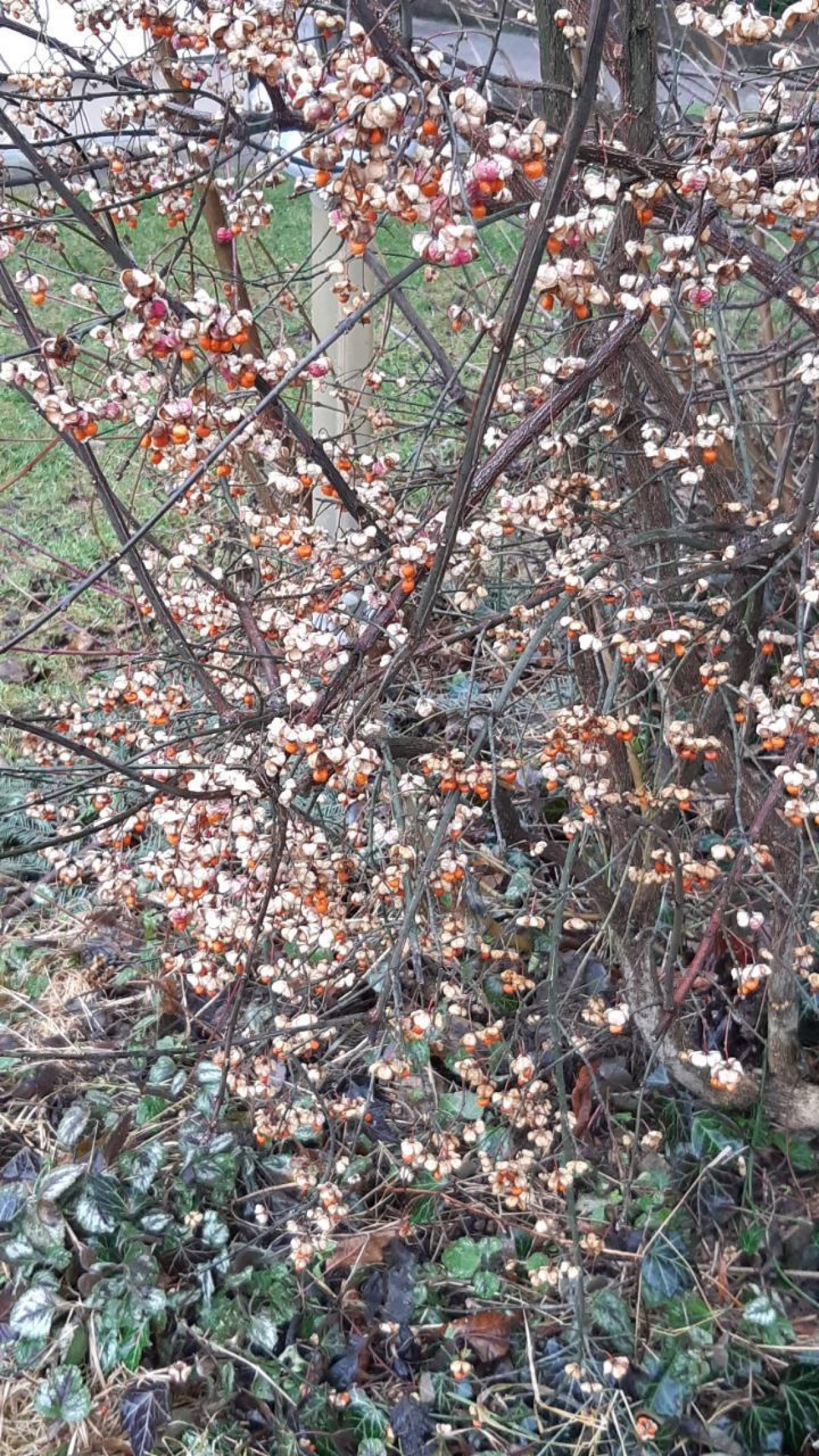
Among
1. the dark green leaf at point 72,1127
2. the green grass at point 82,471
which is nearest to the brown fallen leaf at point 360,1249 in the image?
the dark green leaf at point 72,1127

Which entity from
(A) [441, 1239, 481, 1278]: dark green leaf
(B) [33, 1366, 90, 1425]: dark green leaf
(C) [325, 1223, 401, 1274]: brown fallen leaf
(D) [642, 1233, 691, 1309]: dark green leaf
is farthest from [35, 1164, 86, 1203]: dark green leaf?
(D) [642, 1233, 691, 1309]: dark green leaf

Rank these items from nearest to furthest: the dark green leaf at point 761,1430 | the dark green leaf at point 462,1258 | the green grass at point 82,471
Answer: the dark green leaf at point 761,1430
the dark green leaf at point 462,1258
the green grass at point 82,471

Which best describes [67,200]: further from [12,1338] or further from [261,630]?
[12,1338]

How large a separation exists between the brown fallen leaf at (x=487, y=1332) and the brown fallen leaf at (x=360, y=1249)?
0.71ft

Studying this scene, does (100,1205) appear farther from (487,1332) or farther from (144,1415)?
(487,1332)

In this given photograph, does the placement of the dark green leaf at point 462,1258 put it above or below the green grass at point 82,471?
below

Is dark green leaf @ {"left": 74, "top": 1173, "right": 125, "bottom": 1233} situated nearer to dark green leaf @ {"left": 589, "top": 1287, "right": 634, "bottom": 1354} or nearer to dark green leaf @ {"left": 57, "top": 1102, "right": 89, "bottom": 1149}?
dark green leaf @ {"left": 57, "top": 1102, "right": 89, "bottom": 1149}

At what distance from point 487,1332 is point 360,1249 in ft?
1.00

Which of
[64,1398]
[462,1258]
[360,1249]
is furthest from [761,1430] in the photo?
[64,1398]

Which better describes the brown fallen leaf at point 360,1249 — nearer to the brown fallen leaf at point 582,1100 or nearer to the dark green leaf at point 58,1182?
the brown fallen leaf at point 582,1100

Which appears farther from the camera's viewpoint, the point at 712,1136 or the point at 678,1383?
the point at 712,1136

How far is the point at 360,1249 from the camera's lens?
243cm

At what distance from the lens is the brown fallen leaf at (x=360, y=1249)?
2424 millimetres

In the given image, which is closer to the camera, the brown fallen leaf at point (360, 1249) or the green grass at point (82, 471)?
the brown fallen leaf at point (360, 1249)
